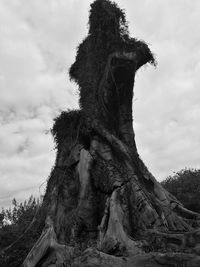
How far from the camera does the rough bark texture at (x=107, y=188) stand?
9.22 metres

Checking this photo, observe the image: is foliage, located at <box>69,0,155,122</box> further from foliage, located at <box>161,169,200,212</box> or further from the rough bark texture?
foliage, located at <box>161,169,200,212</box>

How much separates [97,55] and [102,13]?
Result: 1920 mm

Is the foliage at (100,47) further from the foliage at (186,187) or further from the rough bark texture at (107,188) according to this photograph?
the foliage at (186,187)

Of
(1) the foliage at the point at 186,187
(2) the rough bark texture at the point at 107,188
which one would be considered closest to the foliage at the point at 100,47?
(2) the rough bark texture at the point at 107,188

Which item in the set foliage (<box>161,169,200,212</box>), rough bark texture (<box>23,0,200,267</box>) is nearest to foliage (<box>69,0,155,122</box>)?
rough bark texture (<box>23,0,200,267</box>)

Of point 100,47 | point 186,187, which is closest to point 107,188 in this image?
point 100,47

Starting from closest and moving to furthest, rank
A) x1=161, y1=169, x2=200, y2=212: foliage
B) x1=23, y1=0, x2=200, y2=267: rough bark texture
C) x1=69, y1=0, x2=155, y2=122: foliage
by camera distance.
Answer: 1. x1=23, y1=0, x2=200, y2=267: rough bark texture
2. x1=69, y1=0, x2=155, y2=122: foliage
3. x1=161, y1=169, x2=200, y2=212: foliage

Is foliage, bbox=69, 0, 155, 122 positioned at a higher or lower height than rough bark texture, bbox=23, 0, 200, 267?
higher

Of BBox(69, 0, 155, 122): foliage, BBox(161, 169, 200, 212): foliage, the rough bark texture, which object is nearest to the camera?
the rough bark texture

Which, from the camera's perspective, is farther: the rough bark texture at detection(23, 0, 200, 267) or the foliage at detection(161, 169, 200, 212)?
the foliage at detection(161, 169, 200, 212)

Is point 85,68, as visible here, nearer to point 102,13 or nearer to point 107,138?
point 102,13

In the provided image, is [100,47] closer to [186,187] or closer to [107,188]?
[107,188]

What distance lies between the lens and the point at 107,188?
11930 mm

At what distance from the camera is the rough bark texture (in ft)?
30.2
